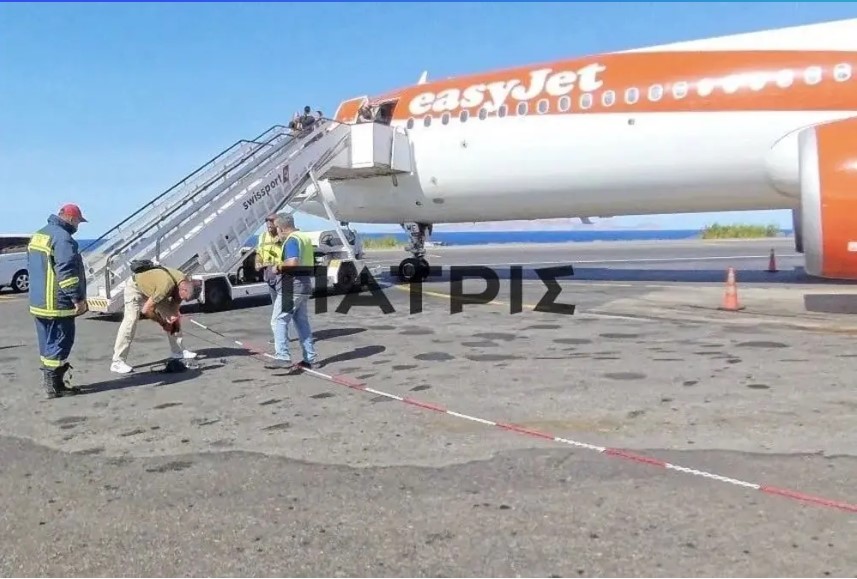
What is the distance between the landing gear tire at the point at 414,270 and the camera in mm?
20203

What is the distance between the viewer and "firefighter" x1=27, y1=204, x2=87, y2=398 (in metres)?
7.12

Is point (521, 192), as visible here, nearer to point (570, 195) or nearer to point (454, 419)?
point (570, 195)

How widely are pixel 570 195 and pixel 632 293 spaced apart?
2.46 m

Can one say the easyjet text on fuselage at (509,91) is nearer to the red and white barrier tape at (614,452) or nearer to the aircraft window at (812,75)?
the aircraft window at (812,75)

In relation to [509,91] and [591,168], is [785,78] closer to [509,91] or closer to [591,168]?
[591,168]

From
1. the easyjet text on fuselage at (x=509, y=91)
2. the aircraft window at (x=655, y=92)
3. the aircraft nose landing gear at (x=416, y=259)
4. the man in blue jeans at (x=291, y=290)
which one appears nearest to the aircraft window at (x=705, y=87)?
the aircraft window at (x=655, y=92)

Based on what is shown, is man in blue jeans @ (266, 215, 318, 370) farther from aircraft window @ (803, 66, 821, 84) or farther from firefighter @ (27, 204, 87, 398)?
aircraft window @ (803, 66, 821, 84)

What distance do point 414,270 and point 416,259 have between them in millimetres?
316

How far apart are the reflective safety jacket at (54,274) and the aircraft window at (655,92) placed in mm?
11225

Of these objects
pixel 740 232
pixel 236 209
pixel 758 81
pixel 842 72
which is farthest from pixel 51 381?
pixel 740 232

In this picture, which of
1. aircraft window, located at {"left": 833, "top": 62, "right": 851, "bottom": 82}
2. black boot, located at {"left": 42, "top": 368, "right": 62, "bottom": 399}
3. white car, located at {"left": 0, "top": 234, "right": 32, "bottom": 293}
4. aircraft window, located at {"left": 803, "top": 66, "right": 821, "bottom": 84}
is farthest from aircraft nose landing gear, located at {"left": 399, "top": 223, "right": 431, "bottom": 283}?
black boot, located at {"left": 42, "top": 368, "right": 62, "bottom": 399}

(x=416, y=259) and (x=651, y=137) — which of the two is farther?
(x=416, y=259)

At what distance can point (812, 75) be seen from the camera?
13.5 metres

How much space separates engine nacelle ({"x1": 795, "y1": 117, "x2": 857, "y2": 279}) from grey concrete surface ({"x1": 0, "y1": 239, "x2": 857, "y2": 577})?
1791mm
